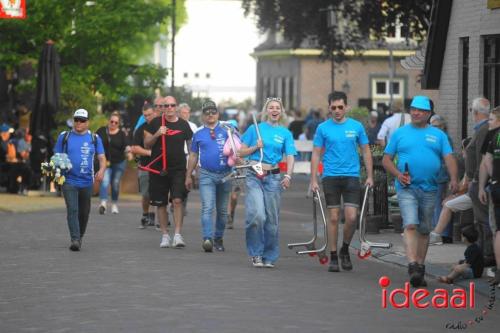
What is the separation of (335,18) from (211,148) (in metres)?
22.5

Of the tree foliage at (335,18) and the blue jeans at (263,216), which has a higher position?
the tree foliage at (335,18)

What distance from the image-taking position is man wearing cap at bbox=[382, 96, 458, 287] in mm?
14953

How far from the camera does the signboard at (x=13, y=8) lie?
28.7 metres

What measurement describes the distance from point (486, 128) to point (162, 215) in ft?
17.0

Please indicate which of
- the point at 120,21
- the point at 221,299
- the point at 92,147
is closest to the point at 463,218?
the point at 92,147

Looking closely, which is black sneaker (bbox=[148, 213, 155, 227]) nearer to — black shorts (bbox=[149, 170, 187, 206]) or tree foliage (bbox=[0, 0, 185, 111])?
black shorts (bbox=[149, 170, 187, 206])

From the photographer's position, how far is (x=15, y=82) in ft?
149

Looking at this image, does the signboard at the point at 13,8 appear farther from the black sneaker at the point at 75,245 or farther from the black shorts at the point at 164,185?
the black sneaker at the point at 75,245

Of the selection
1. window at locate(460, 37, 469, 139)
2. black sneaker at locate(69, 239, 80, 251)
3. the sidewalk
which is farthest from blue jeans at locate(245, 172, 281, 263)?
window at locate(460, 37, 469, 139)

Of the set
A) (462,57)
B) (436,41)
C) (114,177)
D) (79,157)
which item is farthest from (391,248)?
(114,177)

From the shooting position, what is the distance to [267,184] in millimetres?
16719

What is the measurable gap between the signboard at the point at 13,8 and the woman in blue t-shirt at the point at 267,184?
12.8m

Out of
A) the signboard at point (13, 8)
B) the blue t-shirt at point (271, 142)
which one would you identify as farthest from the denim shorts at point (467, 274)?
the signboard at point (13, 8)

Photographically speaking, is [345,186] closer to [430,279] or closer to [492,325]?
[430,279]
